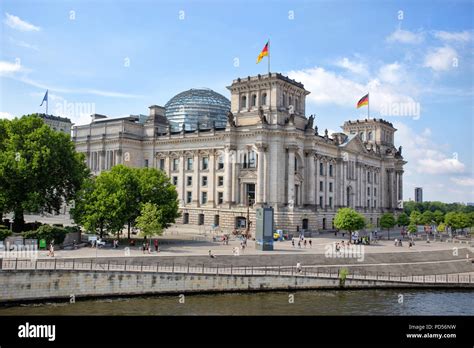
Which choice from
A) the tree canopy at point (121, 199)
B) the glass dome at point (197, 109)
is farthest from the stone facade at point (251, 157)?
the tree canopy at point (121, 199)

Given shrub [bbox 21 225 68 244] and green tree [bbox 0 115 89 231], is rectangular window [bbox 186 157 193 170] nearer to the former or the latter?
green tree [bbox 0 115 89 231]

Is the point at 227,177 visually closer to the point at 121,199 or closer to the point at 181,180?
the point at 181,180

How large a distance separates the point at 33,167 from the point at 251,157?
38230mm

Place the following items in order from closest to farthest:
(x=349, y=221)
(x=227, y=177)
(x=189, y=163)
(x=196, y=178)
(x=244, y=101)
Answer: (x=349, y=221) < (x=227, y=177) < (x=244, y=101) < (x=196, y=178) < (x=189, y=163)

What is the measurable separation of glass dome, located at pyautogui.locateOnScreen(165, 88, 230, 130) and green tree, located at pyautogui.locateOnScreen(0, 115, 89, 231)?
52.4 m

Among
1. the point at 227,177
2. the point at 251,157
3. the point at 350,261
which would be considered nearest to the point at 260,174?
the point at 251,157

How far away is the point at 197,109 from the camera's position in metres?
116

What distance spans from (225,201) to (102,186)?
98.3 feet

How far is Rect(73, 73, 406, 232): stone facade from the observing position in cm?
7881

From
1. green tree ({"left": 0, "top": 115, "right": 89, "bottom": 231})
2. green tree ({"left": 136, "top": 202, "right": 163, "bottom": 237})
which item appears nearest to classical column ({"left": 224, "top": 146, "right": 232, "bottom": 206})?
green tree ({"left": 0, "top": 115, "right": 89, "bottom": 231})

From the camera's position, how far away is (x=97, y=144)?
101312 millimetres

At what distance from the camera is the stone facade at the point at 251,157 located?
259 ft
